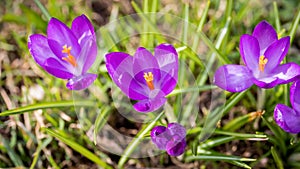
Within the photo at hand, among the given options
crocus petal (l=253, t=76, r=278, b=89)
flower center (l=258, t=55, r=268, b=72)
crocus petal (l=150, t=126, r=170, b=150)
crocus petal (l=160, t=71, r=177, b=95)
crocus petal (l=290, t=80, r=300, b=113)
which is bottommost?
crocus petal (l=150, t=126, r=170, b=150)

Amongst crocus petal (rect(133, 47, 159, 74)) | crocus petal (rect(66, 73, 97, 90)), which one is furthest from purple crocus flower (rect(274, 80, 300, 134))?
crocus petal (rect(66, 73, 97, 90))

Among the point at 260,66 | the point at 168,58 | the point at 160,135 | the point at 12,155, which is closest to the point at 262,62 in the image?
the point at 260,66

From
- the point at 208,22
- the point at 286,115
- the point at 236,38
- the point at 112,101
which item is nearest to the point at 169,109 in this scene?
the point at 112,101

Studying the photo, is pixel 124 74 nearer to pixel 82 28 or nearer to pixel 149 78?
pixel 149 78

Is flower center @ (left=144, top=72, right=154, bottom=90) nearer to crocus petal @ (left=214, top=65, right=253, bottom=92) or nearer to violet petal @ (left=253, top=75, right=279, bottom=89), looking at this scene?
crocus petal @ (left=214, top=65, right=253, bottom=92)

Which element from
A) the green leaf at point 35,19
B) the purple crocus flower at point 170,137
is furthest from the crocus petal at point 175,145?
the green leaf at point 35,19

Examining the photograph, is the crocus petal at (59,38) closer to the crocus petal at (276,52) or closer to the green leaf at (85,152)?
the green leaf at (85,152)
